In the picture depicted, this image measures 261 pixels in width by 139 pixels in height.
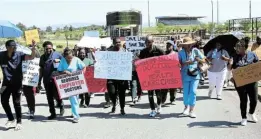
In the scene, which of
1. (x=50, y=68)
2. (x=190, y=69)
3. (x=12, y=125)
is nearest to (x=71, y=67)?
(x=50, y=68)

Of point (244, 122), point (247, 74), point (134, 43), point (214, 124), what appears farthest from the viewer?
point (134, 43)

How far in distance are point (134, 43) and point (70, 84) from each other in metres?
3.58

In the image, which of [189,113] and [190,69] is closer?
[190,69]

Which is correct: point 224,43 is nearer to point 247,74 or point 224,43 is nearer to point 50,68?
point 247,74

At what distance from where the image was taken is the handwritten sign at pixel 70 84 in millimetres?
9859

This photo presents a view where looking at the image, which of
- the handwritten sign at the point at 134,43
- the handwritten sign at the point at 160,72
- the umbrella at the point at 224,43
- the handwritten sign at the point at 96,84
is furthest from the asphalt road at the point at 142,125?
the umbrella at the point at 224,43

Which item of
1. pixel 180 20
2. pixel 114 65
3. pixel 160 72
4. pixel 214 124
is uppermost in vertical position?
pixel 180 20

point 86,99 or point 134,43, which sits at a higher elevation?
point 134,43

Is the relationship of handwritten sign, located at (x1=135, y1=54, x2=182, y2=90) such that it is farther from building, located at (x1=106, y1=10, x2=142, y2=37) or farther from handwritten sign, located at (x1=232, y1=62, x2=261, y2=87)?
building, located at (x1=106, y1=10, x2=142, y2=37)

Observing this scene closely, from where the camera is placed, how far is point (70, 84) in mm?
9867

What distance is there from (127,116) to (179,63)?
5.45 feet

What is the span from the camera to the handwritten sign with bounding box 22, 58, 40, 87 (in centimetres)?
1037

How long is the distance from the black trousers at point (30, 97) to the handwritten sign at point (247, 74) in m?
4.50

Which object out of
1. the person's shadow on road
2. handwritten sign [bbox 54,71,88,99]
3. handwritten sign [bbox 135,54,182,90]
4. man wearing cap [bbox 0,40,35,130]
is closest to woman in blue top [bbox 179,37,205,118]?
handwritten sign [bbox 135,54,182,90]
